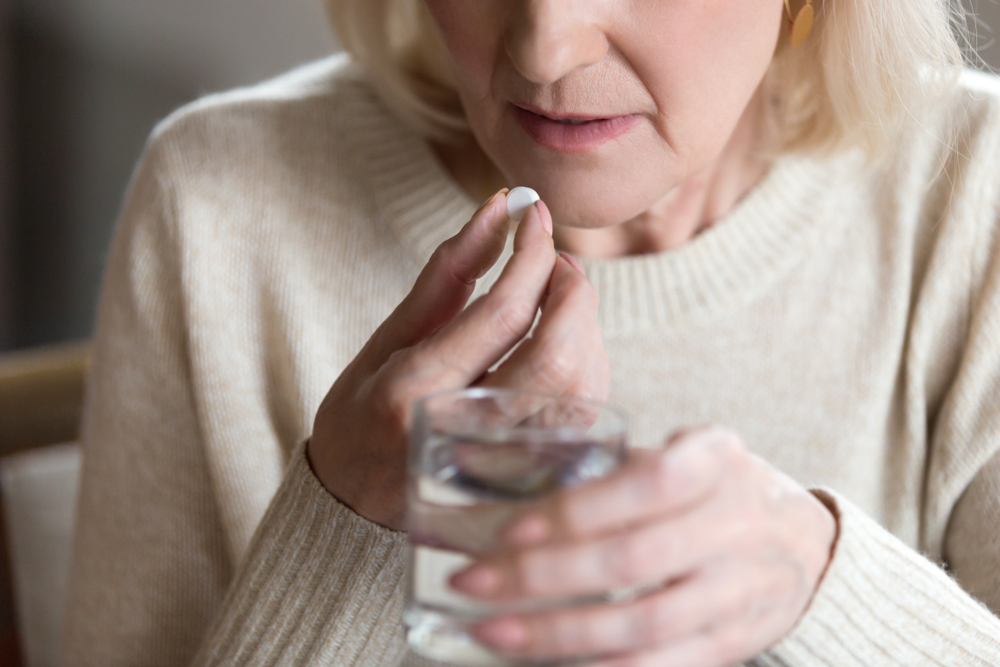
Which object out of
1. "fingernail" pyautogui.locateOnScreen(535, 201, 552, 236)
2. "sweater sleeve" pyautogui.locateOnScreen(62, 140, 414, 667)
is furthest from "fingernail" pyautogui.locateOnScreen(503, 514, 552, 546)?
"sweater sleeve" pyautogui.locateOnScreen(62, 140, 414, 667)

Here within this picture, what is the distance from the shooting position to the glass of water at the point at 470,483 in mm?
455

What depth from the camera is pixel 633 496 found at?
0.46m

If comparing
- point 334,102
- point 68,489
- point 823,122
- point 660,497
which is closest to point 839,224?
point 823,122

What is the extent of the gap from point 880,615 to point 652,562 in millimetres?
365

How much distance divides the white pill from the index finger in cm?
25

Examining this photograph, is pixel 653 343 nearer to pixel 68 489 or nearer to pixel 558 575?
pixel 558 575

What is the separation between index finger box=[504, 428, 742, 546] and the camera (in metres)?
0.45

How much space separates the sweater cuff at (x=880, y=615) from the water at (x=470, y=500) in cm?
28

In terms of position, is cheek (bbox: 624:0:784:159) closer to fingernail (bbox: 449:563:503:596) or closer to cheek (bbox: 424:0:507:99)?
cheek (bbox: 424:0:507:99)

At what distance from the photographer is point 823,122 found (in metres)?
1.10

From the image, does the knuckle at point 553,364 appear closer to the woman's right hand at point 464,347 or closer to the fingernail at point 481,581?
the woman's right hand at point 464,347

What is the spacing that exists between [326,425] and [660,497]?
338 mm

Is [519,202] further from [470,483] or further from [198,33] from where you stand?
[198,33]

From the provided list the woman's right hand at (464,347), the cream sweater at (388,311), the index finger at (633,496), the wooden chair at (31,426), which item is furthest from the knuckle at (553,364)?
the wooden chair at (31,426)
